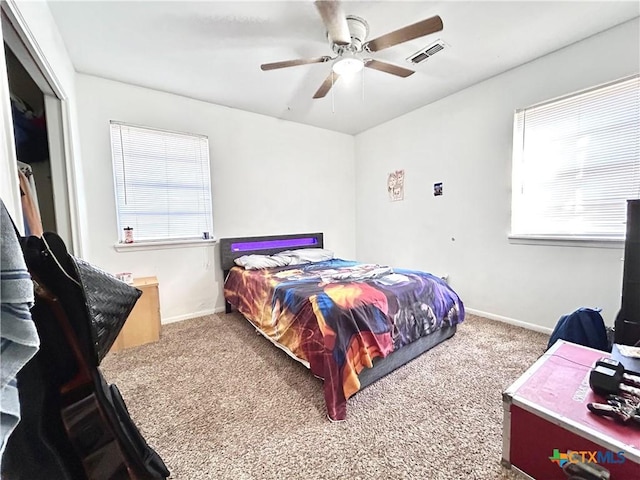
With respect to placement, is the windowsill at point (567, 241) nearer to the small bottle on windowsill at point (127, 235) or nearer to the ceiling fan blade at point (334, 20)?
the ceiling fan blade at point (334, 20)

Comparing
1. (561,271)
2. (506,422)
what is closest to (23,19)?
(506,422)

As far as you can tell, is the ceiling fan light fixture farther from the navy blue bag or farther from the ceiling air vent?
the navy blue bag

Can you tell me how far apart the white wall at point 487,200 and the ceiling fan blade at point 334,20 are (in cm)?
207

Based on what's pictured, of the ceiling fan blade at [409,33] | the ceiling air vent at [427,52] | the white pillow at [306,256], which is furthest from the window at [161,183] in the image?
the ceiling air vent at [427,52]

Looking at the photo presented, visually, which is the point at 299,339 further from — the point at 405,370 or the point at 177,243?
the point at 177,243

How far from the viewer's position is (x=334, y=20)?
1.72m

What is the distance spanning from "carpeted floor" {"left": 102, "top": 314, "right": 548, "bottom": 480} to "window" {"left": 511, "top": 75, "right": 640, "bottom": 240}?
47.0 inches

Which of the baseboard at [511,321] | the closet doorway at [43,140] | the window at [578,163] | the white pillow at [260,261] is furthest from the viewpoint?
the white pillow at [260,261]

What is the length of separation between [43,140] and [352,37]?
2718 millimetres

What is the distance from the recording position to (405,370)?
86.0 inches

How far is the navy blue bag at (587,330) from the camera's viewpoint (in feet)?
6.24

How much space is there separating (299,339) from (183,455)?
88cm

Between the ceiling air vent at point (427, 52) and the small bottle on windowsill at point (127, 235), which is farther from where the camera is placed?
the small bottle on windowsill at point (127, 235)

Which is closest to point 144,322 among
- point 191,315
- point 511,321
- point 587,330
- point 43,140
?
point 191,315
